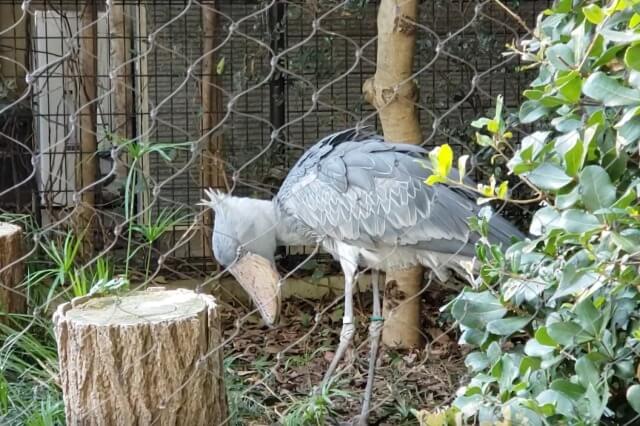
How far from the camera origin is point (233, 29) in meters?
1.56

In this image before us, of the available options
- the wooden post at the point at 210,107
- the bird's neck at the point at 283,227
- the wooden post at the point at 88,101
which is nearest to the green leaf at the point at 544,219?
the bird's neck at the point at 283,227

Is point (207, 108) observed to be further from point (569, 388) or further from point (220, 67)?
point (569, 388)

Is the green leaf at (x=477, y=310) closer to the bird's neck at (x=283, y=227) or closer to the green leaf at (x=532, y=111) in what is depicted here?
the green leaf at (x=532, y=111)

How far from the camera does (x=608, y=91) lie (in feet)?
4.43

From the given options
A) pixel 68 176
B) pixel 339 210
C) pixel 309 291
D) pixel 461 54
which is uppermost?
pixel 461 54

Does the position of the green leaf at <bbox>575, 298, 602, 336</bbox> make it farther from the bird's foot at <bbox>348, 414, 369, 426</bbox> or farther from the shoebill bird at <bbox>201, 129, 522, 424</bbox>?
the bird's foot at <bbox>348, 414, 369, 426</bbox>

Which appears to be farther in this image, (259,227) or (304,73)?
(304,73)

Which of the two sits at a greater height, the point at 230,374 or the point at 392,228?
the point at 392,228

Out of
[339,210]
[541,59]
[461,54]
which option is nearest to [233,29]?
[541,59]

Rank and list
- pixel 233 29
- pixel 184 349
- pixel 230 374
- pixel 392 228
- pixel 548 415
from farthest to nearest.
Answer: pixel 230 374
pixel 392 228
pixel 184 349
pixel 233 29
pixel 548 415

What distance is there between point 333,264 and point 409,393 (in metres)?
1.25

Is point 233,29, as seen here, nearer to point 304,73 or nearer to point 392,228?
point 392,228

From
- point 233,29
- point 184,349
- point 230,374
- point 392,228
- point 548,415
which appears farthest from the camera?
point 230,374

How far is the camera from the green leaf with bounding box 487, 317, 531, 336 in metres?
1.59
